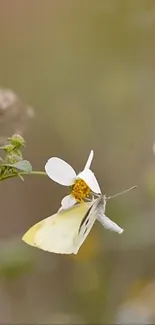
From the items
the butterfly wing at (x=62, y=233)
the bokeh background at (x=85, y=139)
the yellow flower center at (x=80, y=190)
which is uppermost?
the bokeh background at (x=85, y=139)

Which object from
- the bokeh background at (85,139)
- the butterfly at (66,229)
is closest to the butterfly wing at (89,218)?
the butterfly at (66,229)

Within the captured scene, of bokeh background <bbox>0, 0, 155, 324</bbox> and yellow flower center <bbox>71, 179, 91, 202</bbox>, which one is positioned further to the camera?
bokeh background <bbox>0, 0, 155, 324</bbox>

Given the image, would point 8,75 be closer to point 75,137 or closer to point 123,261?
point 75,137

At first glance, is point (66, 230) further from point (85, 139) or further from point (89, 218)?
point (85, 139)

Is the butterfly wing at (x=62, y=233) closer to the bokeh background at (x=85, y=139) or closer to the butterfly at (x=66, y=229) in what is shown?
the butterfly at (x=66, y=229)

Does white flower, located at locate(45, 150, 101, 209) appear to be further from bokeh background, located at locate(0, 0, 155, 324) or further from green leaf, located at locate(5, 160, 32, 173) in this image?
bokeh background, located at locate(0, 0, 155, 324)

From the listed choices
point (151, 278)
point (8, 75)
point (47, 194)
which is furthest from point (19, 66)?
point (151, 278)

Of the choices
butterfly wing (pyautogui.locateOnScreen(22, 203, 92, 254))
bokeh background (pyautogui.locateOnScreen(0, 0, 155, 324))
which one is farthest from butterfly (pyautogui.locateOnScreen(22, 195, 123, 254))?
bokeh background (pyautogui.locateOnScreen(0, 0, 155, 324))

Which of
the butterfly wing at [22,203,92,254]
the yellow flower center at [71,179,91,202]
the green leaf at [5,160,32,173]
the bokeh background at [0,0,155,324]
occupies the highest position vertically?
the bokeh background at [0,0,155,324]
